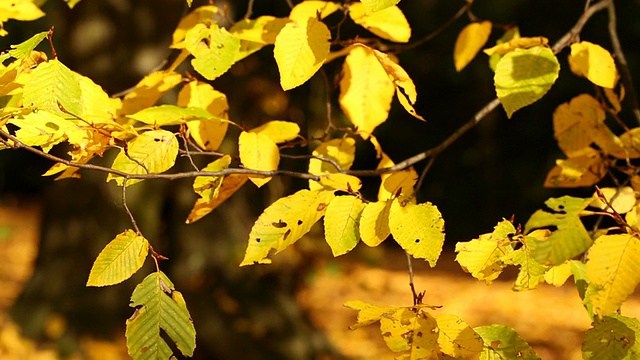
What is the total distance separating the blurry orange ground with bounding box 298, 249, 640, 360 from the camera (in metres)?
3.74

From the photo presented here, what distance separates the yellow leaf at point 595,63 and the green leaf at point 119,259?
0.73 meters

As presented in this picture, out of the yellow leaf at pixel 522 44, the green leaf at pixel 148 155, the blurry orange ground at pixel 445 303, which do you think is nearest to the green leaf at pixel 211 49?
the green leaf at pixel 148 155

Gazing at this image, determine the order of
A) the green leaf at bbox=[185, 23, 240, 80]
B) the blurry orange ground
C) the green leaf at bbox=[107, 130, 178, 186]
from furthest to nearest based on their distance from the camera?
the blurry orange ground, the green leaf at bbox=[185, 23, 240, 80], the green leaf at bbox=[107, 130, 178, 186]

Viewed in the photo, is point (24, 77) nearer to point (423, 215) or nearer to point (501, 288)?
point (423, 215)

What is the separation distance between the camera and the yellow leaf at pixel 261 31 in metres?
1.08

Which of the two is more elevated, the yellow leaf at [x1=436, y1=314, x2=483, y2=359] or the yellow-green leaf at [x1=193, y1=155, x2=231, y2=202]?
the yellow-green leaf at [x1=193, y1=155, x2=231, y2=202]

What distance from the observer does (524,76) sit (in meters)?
0.96

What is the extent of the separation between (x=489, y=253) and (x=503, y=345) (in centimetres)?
12

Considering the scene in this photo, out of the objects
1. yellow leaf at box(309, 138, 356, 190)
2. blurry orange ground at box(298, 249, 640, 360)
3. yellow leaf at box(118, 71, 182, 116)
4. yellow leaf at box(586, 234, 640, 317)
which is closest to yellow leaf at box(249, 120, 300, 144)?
yellow leaf at box(309, 138, 356, 190)

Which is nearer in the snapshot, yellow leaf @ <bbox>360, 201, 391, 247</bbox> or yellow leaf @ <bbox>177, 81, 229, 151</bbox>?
yellow leaf @ <bbox>360, 201, 391, 247</bbox>

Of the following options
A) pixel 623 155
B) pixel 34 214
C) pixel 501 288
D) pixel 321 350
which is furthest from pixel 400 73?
pixel 34 214

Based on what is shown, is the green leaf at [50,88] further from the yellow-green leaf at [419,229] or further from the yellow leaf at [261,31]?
the yellow-green leaf at [419,229]

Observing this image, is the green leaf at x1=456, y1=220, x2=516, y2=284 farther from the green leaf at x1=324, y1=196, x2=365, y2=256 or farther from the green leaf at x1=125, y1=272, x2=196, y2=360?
the green leaf at x1=125, y1=272, x2=196, y2=360

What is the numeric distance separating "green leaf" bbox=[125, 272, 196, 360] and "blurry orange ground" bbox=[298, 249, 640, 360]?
2625mm
